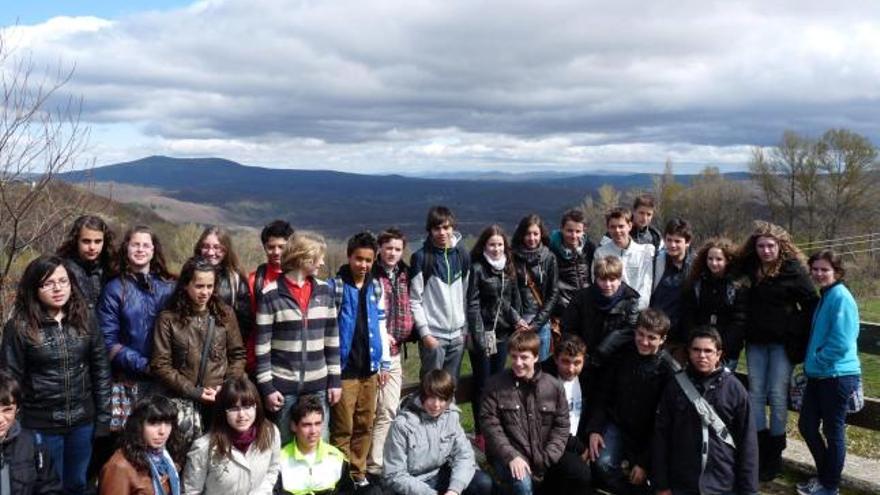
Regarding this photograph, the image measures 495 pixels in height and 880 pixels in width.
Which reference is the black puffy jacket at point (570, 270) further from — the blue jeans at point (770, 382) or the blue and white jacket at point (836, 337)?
the blue and white jacket at point (836, 337)

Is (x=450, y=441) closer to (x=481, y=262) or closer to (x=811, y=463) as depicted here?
(x=481, y=262)

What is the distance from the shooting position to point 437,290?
5305 mm

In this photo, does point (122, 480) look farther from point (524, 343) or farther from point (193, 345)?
point (524, 343)

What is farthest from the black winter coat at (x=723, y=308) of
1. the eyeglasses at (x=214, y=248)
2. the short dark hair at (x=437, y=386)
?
the eyeglasses at (x=214, y=248)

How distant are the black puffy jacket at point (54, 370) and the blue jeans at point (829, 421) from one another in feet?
15.2

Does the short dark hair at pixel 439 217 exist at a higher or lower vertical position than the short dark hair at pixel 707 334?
higher

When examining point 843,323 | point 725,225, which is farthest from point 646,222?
point 725,225

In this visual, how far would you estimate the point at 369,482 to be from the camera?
4875 millimetres

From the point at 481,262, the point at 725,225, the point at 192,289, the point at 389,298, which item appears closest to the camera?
the point at 192,289

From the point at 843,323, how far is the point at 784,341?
39 centimetres

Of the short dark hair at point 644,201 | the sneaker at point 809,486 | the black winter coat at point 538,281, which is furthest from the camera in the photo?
the short dark hair at point 644,201

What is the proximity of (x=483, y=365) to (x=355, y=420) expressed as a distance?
117 cm

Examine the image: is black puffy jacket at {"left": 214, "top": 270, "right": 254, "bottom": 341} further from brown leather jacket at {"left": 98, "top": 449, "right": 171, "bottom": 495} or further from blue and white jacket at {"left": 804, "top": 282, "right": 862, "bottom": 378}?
blue and white jacket at {"left": 804, "top": 282, "right": 862, "bottom": 378}

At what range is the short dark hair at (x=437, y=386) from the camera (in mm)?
4457
